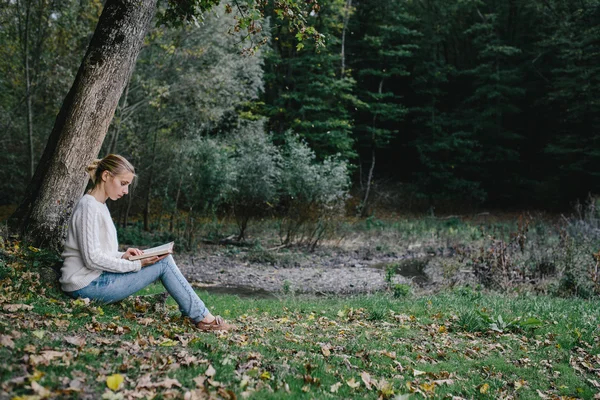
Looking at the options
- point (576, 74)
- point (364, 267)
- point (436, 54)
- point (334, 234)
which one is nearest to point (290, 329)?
point (364, 267)

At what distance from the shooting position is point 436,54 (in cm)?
2927

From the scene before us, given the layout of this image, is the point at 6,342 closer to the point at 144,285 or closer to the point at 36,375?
the point at 36,375

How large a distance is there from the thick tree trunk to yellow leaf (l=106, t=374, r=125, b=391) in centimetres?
329

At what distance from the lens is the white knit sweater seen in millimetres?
4387

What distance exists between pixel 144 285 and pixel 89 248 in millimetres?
651

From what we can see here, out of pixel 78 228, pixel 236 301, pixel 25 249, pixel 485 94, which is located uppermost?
pixel 485 94

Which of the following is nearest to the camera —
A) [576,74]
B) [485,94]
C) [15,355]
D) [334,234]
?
[15,355]

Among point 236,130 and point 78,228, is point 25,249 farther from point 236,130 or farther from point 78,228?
point 236,130

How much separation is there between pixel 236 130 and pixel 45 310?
1748 centimetres

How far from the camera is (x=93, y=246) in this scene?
4.39m

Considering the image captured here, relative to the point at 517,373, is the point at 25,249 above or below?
above

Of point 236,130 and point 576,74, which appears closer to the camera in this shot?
point 236,130

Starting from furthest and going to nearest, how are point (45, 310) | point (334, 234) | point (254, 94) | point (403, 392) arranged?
Result: point (254, 94), point (334, 234), point (45, 310), point (403, 392)

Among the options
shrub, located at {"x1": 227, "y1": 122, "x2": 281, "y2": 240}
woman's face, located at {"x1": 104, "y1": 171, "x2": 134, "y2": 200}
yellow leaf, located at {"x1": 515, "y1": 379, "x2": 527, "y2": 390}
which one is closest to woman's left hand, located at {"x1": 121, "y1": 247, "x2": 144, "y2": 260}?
woman's face, located at {"x1": 104, "y1": 171, "x2": 134, "y2": 200}
